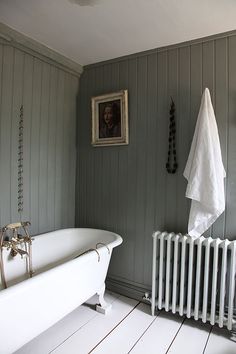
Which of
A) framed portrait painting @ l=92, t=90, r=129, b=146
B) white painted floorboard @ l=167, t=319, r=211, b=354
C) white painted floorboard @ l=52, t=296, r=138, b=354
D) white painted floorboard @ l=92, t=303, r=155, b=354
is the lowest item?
white painted floorboard @ l=167, t=319, r=211, b=354

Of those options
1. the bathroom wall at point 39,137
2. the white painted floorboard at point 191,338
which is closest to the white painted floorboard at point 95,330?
the white painted floorboard at point 191,338

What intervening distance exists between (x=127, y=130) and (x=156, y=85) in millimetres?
487

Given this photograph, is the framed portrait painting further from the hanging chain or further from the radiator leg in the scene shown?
the radiator leg

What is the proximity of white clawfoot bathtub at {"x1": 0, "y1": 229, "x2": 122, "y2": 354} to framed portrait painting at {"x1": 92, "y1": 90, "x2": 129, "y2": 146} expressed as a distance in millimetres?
919

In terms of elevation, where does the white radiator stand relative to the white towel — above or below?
below

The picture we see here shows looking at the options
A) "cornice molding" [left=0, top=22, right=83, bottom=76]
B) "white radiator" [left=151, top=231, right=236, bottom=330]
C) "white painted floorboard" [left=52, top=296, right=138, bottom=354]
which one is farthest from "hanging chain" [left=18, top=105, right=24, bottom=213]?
"white radiator" [left=151, top=231, right=236, bottom=330]

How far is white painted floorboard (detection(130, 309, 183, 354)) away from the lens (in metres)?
1.73

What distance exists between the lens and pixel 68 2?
5.50 feet

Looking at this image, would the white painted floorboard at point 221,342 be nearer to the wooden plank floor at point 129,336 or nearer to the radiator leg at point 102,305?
the wooden plank floor at point 129,336

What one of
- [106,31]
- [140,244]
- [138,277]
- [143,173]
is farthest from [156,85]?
[138,277]

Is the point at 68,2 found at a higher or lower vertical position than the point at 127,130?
higher

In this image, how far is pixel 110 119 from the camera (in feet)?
8.39

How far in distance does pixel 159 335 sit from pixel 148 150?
1.51 metres

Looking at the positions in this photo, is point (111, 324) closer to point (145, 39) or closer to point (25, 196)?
point (25, 196)
